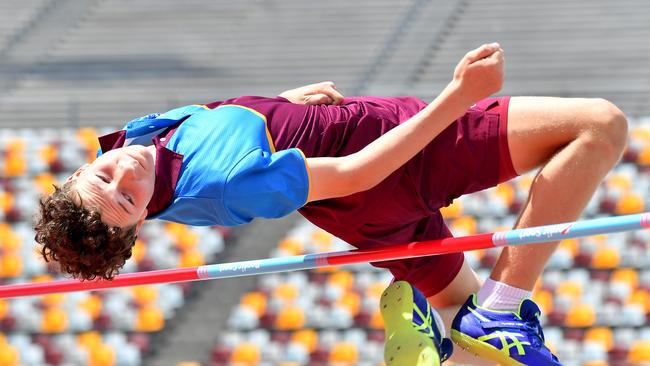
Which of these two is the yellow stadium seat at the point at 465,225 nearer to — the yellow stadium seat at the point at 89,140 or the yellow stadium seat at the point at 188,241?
the yellow stadium seat at the point at 188,241

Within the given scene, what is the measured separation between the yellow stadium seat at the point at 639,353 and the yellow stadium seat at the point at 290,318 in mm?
1758

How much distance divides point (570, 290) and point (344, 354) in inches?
50.1

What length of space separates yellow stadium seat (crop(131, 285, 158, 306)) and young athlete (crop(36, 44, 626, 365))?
12.5 feet

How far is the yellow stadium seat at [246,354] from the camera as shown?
5734 mm

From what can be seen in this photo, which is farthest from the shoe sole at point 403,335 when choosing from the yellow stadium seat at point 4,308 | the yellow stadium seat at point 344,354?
the yellow stadium seat at point 4,308

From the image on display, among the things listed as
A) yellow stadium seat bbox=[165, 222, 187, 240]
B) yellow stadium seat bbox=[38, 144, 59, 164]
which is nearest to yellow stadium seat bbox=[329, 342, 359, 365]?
yellow stadium seat bbox=[165, 222, 187, 240]

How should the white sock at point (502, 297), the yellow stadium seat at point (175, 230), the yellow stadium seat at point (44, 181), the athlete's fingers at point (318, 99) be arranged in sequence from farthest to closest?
the yellow stadium seat at point (44, 181) < the yellow stadium seat at point (175, 230) < the athlete's fingers at point (318, 99) < the white sock at point (502, 297)

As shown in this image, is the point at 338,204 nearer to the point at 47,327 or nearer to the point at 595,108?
the point at 595,108

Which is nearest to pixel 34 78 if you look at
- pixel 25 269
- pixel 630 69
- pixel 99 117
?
pixel 99 117

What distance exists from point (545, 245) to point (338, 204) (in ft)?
1.58

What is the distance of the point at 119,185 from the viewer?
2.17 m

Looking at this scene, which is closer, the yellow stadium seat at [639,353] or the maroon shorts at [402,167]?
the maroon shorts at [402,167]

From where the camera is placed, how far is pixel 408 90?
677 cm

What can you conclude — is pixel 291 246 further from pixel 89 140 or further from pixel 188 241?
pixel 89 140
